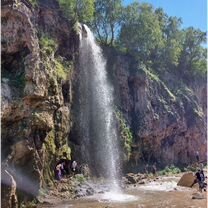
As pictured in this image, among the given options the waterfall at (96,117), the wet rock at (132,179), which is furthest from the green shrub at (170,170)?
the waterfall at (96,117)

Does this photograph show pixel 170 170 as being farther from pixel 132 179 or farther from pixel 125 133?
pixel 132 179

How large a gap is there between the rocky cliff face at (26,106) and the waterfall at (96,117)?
12.6 feet

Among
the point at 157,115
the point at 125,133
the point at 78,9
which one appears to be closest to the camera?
the point at 125,133

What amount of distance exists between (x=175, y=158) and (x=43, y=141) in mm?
21574

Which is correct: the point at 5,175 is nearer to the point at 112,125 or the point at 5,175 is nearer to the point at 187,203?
the point at 187,203

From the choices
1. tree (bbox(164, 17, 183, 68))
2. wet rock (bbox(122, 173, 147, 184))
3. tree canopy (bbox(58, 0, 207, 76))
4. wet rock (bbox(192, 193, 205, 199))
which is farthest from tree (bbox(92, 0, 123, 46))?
wet rock (bbox(192, 193, 205, 199))

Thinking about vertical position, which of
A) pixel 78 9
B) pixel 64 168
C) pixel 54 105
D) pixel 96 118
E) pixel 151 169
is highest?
pixel 78 9

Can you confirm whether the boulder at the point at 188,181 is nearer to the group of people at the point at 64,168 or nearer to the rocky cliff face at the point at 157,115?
the rocky cliff face at the point at 157,115

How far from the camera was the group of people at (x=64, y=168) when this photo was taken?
22047 millimetres

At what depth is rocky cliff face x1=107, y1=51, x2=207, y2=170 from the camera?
34.4m

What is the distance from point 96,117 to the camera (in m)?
28.2

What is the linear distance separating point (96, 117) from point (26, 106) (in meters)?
10.1

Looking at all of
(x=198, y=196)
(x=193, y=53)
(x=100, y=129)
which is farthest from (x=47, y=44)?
(x=193, y=53)

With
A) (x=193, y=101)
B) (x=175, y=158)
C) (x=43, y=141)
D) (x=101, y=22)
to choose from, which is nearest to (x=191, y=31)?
(x=193, y=101)
